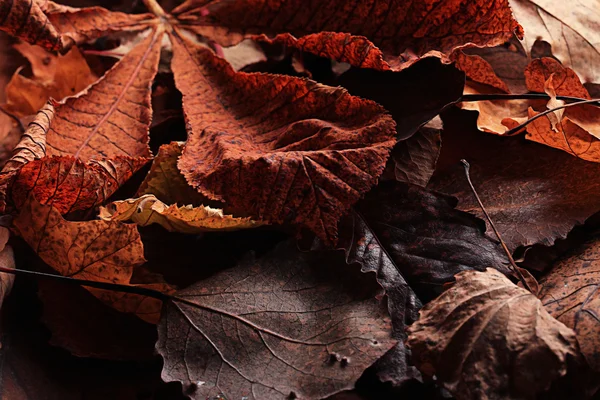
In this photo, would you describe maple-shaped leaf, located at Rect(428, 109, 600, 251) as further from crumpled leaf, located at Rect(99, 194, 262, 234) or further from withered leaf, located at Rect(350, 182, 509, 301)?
crumpled leaf, located at Rect(99, 194, 262, 234)

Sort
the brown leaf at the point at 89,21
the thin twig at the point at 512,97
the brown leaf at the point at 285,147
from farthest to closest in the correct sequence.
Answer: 1. the brown leaf at the point at 89,21
2. the thin twig at the point at 512,97
3. the brown leaf at the point at 285,147

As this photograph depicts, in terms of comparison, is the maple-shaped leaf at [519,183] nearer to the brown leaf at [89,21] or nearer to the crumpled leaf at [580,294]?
the crumpled leaf at [580,294]

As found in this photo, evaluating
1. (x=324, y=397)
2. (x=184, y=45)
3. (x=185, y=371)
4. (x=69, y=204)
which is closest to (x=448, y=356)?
(x=324, y=397)

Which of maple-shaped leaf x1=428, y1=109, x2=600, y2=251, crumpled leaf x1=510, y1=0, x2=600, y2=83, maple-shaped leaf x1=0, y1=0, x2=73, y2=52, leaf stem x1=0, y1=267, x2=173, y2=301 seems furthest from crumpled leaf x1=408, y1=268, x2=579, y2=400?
maple-shaped leaf x1=0, y1=0, x2=73, y2=52

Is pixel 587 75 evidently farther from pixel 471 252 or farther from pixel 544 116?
pixel 471 252

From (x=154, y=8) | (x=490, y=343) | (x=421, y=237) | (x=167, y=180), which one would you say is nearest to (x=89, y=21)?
(x=154, y=8)

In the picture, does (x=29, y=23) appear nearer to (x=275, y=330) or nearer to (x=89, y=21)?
(x=89, y=21)

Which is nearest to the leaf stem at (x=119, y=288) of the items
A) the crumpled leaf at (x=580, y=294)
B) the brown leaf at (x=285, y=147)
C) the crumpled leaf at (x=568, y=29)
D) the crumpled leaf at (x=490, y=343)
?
the brown leaf at (x=285, y=147)
